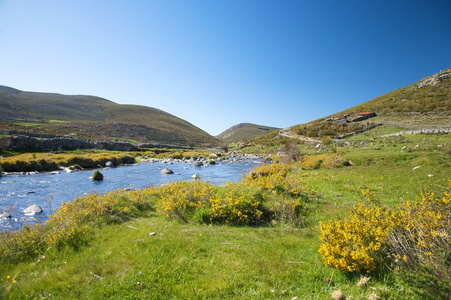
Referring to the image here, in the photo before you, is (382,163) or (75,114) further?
(75,114)

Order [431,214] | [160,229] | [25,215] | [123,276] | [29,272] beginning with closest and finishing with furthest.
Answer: [431,214] → [123,276] → [29,272] → [160,229] → [25,215]

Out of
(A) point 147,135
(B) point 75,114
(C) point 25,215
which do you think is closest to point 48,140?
(C) point 25,215

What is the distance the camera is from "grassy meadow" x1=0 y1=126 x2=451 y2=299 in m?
4.11

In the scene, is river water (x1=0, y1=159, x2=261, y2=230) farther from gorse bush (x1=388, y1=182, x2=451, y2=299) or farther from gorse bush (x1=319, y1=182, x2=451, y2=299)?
gorse bush (x1=388, y1=182, x2=451, y2=299)

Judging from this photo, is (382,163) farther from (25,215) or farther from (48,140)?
(48,140)

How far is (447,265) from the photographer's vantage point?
3652mm

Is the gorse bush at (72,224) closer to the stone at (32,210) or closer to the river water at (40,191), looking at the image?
the river water at (40,191)

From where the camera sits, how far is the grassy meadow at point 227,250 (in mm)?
4113

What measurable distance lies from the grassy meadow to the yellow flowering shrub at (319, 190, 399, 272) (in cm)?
2

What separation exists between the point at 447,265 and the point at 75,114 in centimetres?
13237

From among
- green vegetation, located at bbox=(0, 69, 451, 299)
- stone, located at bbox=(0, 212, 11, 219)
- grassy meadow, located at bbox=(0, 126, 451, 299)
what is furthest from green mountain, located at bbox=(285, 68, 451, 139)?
stone, located at bbox=(0, 212, 11, 219)

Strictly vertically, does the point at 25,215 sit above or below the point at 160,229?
below

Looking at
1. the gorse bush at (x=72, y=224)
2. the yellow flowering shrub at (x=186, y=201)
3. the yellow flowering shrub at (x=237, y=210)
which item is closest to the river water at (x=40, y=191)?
the gorse bush at (x=72, y=224)

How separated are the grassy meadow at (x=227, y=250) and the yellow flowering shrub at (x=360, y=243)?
2 centimetres
